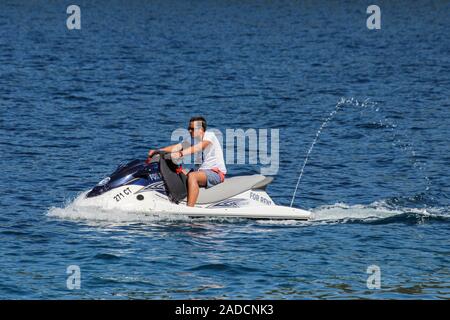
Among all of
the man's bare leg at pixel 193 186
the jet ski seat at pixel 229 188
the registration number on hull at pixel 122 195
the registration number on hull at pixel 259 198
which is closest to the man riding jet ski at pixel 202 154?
the man's bare leg at pixel 193 186

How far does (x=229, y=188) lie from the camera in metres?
21.0

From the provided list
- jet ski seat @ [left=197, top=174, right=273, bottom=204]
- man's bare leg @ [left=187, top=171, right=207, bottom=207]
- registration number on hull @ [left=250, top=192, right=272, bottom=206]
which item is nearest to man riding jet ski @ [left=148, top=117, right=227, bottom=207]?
man's bare leg @ [left=187, top=171, right=207, bottom=207]

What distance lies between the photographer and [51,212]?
21.4 metres

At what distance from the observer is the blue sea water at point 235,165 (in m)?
17.4

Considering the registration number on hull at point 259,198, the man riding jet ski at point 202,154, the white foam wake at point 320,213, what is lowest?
the white foam wake at point 320,213

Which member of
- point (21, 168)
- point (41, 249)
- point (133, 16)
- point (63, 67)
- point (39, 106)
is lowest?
point (41, 249)

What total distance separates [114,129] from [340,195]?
11.7m

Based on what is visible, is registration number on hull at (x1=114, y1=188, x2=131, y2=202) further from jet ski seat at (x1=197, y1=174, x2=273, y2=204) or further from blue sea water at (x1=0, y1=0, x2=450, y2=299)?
jet ski seat at (x1=197, y1=174, x2=273, y2=204)

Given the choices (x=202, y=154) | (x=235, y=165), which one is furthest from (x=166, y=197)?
(x=235, y=165)

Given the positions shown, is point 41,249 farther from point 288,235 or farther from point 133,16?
point 133,16

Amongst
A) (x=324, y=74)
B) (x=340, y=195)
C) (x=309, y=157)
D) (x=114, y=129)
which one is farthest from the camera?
(x=324, y=74)

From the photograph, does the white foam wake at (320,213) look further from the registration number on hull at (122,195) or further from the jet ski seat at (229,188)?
the jet ski seat at (229,188)

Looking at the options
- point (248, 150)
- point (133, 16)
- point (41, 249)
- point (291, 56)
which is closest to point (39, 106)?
point (248, 150)

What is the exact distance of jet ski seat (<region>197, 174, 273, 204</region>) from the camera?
20.9m
